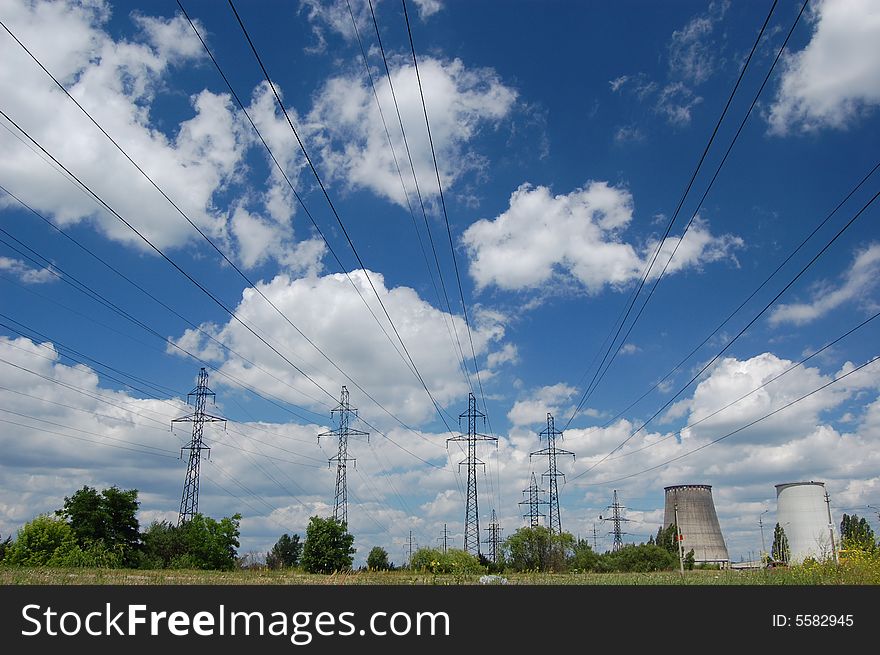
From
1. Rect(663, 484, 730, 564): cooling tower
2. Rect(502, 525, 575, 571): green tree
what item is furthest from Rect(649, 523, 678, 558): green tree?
Rect(502, 525, 575, 571): green tree

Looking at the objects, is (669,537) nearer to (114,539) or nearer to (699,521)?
(699,521)

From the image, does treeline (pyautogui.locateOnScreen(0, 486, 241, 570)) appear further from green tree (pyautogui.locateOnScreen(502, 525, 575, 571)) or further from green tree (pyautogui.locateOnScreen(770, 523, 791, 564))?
green tree (pyautogui.locateOnScreen(770, 523, 791, 564))

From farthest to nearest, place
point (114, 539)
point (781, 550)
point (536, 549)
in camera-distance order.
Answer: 1. point (114, 539)
2. point (536, 549)
3. point (781, 550)

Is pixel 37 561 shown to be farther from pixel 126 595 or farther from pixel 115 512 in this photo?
pixel 126 595

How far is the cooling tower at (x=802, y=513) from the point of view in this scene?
87625 millimetres

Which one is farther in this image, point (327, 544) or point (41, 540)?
point (41, 540)

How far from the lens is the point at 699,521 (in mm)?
116938

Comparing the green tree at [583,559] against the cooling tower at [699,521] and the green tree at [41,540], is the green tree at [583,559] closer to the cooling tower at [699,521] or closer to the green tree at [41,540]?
the cooling tower at [699,521]

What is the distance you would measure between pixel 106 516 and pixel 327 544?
37.5m

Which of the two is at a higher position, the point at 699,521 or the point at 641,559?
the point at 699,521

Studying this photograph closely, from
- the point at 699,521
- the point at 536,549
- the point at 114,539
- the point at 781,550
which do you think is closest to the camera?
the point at 781,550

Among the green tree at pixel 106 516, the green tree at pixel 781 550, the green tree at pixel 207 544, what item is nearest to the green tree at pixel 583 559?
the green tree at pixel 781 550

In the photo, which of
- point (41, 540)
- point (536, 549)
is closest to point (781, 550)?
point (536, 549)

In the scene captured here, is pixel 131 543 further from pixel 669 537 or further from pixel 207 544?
pixel 669 537
